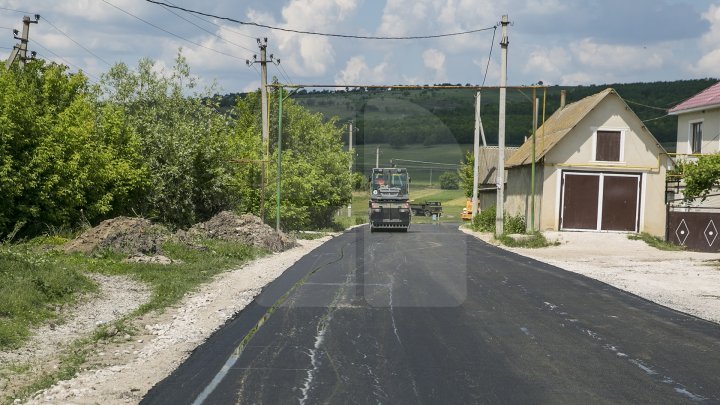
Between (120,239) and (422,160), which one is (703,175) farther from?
(422,160)

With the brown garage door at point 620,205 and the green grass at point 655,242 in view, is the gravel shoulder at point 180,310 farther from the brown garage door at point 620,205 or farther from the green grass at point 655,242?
the brown garage door at point 620,205

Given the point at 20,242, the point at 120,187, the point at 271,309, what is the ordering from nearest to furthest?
the point at 271,309 → the point at 20,242 → the point at 120,187

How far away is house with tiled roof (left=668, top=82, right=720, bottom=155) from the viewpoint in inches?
1439

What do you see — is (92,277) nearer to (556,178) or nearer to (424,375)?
(424,375)

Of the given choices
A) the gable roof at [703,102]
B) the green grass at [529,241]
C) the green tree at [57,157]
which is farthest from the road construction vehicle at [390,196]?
the green tree at [57,157]

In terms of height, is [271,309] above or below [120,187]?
below

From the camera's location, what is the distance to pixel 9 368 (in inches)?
340

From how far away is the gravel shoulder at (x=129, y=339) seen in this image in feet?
25.7

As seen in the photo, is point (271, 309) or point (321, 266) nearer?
point (271, 309)

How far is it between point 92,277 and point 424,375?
10.4m

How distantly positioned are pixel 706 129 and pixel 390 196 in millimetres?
16919

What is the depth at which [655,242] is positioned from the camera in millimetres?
32094

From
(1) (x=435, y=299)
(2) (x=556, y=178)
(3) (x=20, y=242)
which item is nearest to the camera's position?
(1) (x=435, y=299)

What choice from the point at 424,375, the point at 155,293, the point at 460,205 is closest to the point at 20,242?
the point at 155,293
